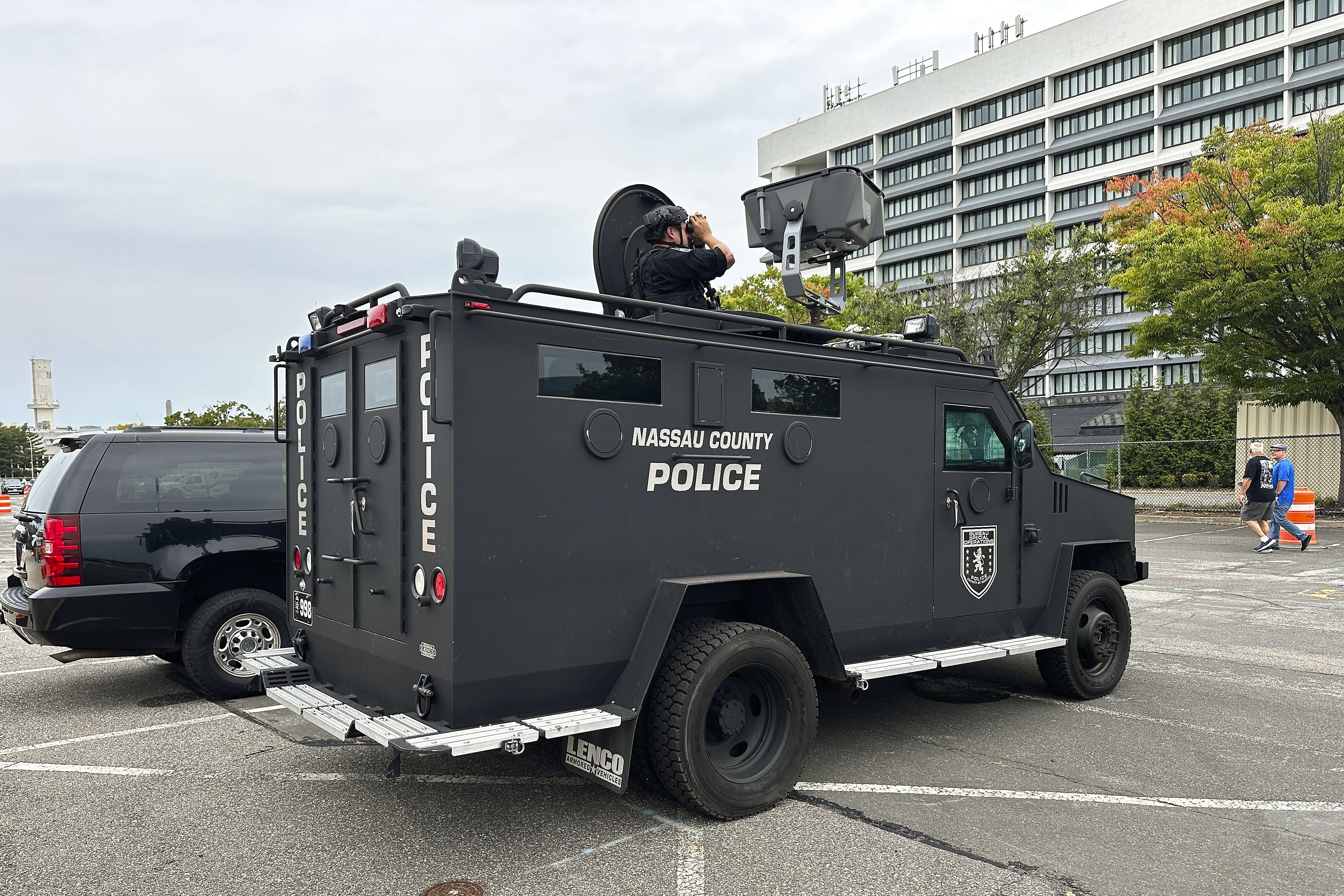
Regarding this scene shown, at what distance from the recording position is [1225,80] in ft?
187

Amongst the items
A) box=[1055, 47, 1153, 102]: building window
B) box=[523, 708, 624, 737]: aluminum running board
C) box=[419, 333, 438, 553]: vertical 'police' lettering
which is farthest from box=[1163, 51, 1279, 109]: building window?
box=[523, 708, 624, 737]: aluminum running board

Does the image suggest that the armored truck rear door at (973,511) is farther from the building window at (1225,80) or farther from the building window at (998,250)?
the building window at (998,250)

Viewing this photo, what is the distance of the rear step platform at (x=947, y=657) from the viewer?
500 cm

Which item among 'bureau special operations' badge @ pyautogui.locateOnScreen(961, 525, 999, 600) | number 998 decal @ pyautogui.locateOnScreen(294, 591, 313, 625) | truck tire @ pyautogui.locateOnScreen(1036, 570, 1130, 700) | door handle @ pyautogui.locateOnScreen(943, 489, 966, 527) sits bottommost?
truck tire @ pyautogui.locateOnScreen(1036, 570, 1130, 700)

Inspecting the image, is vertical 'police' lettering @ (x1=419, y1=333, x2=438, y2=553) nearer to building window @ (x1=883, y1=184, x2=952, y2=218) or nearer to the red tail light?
the red tail light

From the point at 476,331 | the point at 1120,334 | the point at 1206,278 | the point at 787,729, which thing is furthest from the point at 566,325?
the point at 1120,334

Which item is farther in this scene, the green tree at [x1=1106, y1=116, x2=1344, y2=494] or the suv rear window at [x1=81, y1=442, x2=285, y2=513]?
the green tree at [x1=1106, y1=116, x2=1344, y2=494]

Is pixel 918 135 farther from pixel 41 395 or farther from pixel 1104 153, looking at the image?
pixel 41 395

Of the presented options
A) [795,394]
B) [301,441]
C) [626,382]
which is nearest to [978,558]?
[795,394]

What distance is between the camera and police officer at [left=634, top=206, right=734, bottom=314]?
18.4 ft

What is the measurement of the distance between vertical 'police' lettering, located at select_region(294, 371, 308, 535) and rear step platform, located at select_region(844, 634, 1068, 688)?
10.0ft

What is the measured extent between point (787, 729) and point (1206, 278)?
66.3 ft

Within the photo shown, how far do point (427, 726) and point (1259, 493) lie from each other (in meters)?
16.2

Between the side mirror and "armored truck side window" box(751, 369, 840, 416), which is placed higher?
"armored truck side window" box(751, 369, 840, 416)
